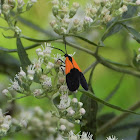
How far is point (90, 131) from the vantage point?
1.86 meters

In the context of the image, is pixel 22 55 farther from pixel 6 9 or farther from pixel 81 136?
pixel 81 136

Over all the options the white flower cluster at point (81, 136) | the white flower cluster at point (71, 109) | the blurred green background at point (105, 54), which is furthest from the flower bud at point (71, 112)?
the blurred green background at point (105, 54)

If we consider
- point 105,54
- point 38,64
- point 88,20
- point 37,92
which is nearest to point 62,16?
point 88,20

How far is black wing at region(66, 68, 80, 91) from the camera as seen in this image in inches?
67.0

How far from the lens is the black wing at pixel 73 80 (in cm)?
170

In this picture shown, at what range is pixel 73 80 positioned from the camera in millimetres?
1726

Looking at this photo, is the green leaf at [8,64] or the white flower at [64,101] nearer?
the white flower at [64,101]

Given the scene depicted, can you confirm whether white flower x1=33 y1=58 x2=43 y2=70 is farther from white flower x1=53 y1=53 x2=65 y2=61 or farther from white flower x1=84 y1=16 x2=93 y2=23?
white flower x1=84 y1=16 x2=93 y2=23

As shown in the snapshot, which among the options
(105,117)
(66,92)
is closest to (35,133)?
(105,117)

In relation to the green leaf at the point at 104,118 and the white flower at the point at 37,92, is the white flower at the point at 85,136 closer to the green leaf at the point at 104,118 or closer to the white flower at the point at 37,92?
the white flower at the point at 37,92

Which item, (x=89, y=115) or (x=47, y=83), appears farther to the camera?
(x=89, y=115)

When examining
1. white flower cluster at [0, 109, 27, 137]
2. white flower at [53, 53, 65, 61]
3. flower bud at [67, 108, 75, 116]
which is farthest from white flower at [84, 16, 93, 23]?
white flower cluster at [0, 109, 27, 137]

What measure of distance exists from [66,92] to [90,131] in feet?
0.84

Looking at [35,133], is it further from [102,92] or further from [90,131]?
[102,92]
